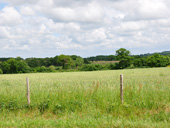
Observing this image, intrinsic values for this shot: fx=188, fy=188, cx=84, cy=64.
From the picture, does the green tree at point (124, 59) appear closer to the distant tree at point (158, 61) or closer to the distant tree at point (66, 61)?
the distant tree at point (158, 61)

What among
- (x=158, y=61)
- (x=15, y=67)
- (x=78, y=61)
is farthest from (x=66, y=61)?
(x=158, y=61)

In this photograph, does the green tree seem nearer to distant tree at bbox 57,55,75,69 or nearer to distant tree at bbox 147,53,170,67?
distant tree at bbox 147,53,170,67

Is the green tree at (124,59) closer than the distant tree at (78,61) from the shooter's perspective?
Yes

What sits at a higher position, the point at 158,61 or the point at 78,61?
the point at 78,61

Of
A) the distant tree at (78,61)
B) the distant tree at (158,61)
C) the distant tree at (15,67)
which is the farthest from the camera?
the distant tree at (78,61)

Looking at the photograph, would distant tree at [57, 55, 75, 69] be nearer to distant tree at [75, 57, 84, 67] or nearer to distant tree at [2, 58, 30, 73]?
distant tree at [75, 57, 84, 67]

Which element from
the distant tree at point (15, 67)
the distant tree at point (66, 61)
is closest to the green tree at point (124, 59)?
the distant tree at point (66, 61)

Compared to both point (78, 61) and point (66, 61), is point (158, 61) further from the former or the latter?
point (66, 61)

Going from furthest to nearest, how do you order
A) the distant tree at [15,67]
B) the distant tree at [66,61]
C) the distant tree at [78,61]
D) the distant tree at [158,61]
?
the distant tree at [78,61], the distant tree at [66,61], the distant tree at [158,61], the distant tree at [15,67]

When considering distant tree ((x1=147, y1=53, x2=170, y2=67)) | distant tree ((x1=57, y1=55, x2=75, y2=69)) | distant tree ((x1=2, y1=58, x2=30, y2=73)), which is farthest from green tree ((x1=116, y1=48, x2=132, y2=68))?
distant tree ((x1=2, y1=58, x2=30, y2=73))

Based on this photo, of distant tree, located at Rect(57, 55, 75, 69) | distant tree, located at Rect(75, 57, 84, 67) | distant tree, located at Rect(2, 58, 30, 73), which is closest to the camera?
distant tree, located at Rect(2, 58, 30, 73)

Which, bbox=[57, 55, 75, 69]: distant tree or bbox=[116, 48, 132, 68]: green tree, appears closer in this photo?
bbox=[116, 48, 132, 68]: green tree

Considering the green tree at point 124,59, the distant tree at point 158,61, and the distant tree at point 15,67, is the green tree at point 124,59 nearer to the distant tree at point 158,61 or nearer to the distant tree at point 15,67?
the distant tree at point 158,61

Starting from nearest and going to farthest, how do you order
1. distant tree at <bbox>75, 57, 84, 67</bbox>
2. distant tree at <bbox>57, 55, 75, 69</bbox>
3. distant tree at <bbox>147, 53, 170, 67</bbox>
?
distant tree at <bbox>147, 53, 170, 67</bbox> → distant tree at <bbox>57, 55, 75, 69</bbox> → distant tree at <bbox>75, 57, 84, 67</bbox>
